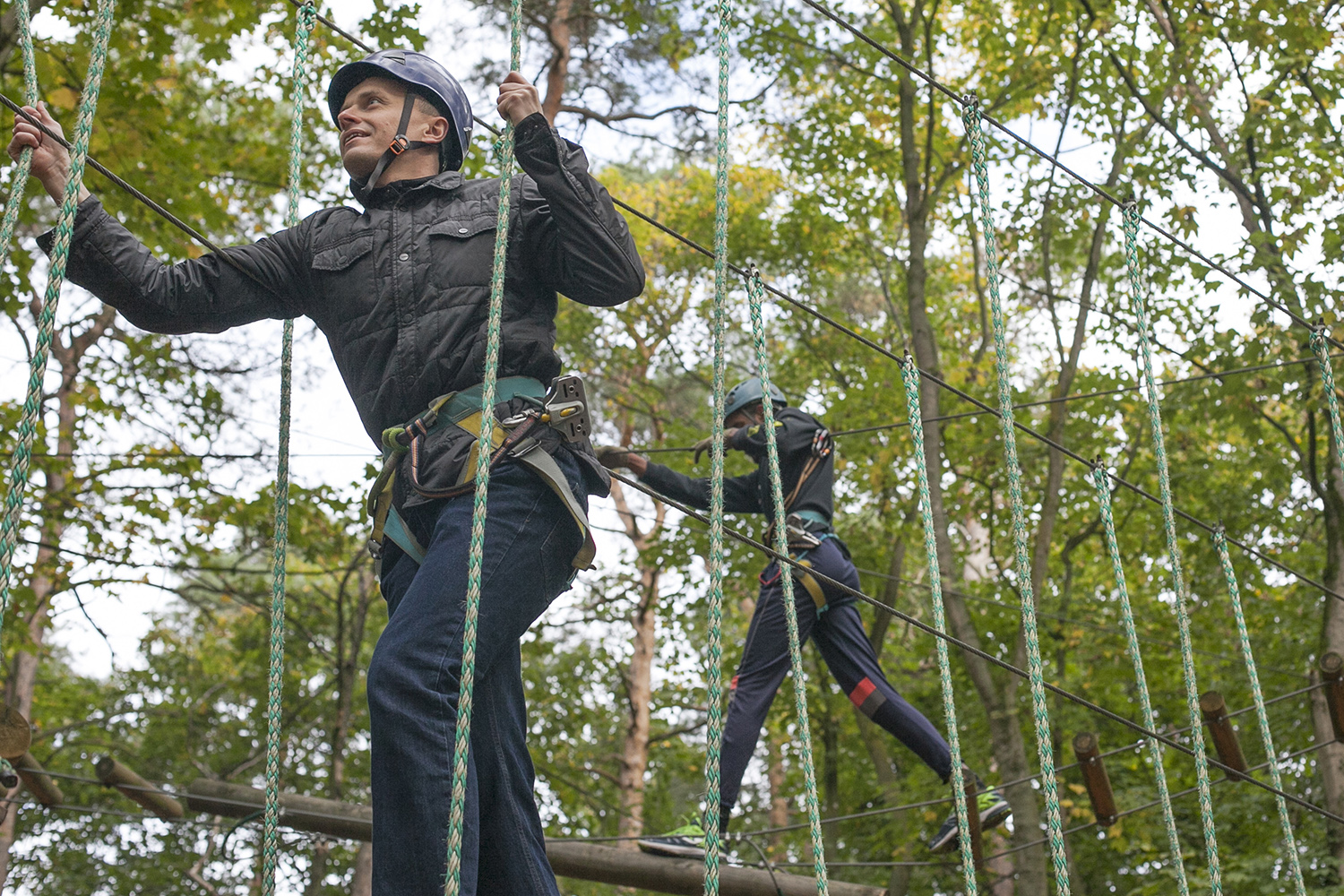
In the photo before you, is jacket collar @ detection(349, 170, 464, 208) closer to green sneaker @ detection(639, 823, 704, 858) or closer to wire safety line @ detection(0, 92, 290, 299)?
wire safety line @ detection(0, 92, 290, 299)

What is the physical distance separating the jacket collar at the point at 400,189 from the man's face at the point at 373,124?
4cm

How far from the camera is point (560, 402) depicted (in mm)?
2203

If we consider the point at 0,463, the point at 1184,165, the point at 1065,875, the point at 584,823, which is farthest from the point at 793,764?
the point at 1065,875

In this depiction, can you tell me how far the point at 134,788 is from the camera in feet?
18.3

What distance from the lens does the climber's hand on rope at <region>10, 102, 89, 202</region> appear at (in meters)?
2.08

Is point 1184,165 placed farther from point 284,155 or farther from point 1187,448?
point 284,155

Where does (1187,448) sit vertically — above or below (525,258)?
above

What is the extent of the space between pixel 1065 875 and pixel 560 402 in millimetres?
1404

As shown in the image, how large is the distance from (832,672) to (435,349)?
2.82m

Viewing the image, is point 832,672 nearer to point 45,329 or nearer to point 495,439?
point 495,439

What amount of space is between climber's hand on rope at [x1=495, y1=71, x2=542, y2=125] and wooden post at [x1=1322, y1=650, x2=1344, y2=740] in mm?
4587

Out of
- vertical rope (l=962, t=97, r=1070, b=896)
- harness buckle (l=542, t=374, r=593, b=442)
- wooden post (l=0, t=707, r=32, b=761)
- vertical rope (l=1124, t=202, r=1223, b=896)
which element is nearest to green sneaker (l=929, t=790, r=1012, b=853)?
vertical rope (l=1124, t=202, r=1223, b=896)

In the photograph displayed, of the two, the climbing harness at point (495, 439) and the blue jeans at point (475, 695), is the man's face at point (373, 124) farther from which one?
the blue jeans at point (475, 695)

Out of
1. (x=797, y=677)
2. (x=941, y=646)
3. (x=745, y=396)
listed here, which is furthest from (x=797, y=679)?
(x=745, y=396)
